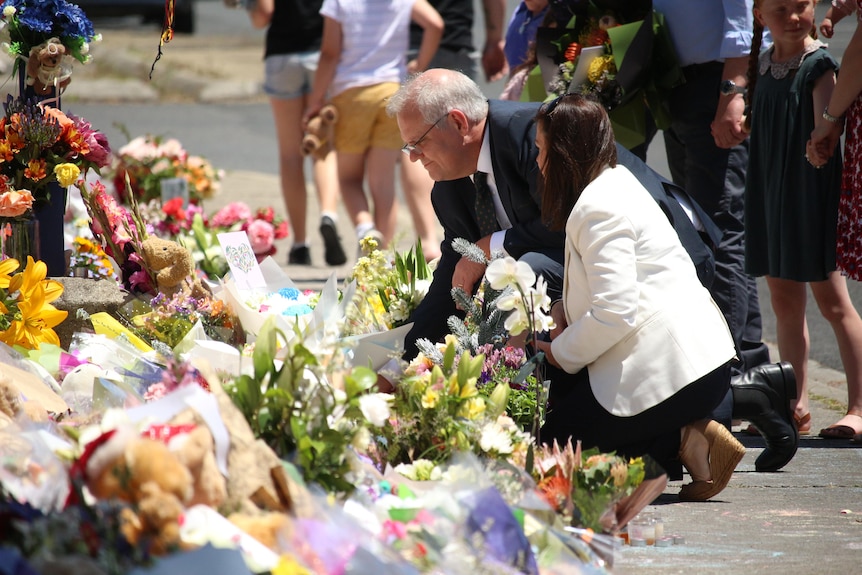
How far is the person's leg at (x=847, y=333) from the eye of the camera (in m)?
4.11

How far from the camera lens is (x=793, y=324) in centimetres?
432

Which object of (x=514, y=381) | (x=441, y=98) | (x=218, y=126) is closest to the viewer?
(x=514, y=381)

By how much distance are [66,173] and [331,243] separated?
3405 millimetres

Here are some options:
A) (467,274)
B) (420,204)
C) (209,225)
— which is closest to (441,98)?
(467,274)

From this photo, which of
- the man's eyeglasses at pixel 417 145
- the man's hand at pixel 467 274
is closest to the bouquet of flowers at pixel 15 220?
the man's eyeglasses at pixel 417 145

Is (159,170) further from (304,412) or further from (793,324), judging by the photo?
(304,412)

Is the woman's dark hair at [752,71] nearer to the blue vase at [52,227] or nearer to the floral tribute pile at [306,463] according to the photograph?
the floral tribute pile at [306,463]

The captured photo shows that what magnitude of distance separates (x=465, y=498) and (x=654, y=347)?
1.07 metres

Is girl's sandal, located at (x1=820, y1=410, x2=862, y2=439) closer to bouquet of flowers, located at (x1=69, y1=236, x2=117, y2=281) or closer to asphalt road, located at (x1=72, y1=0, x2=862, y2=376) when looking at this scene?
bouquet of flowers, located at (x1=69, y1=236, x2=117, y2=281)

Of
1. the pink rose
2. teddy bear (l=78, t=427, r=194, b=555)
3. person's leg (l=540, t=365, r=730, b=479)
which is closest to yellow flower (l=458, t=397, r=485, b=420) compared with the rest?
person's leg (l=540, t=365, r=730, b=479)

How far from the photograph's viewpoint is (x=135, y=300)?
161 inches

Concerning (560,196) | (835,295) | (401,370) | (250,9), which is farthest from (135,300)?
(250,9)

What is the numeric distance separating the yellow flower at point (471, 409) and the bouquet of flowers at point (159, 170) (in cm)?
399

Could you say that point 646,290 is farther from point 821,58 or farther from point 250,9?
point 250,9
